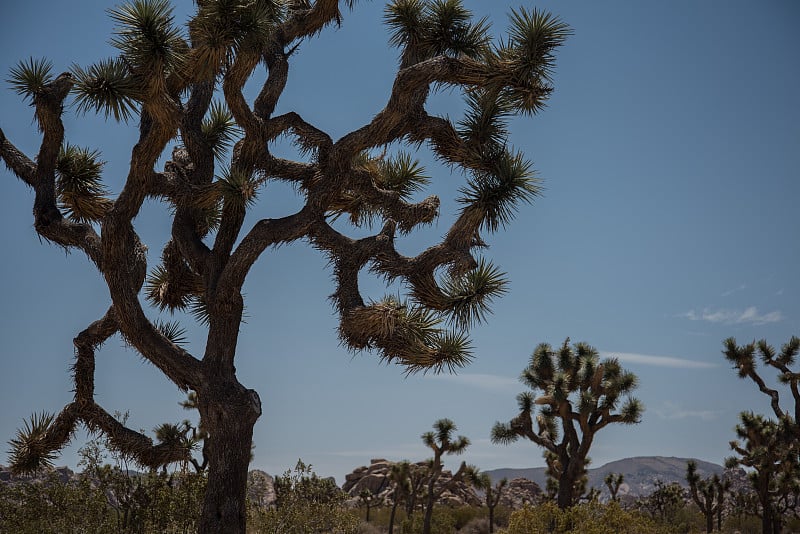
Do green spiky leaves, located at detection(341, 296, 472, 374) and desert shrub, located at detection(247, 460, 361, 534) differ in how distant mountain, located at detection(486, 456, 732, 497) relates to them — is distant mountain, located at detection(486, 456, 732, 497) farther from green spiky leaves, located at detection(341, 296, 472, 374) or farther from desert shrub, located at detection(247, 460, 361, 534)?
green spiky leaves, located at detection(341, 296, 472, 374)

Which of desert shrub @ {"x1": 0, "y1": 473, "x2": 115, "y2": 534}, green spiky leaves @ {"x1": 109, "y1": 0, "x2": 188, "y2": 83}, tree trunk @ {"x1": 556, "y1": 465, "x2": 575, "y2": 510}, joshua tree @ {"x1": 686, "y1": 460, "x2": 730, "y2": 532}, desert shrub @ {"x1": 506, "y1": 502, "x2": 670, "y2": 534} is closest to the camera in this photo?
green spiky leaves @ {"x1": 109, "y1": 0, "x2": 188, "y2": 83}

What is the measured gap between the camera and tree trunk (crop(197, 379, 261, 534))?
7.04 meters

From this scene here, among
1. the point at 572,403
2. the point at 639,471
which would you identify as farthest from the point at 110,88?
the point at 639,471

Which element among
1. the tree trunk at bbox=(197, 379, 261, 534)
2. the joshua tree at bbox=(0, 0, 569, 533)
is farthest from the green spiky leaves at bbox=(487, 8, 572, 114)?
the tree trunk at bbox=(197, 379, 261, 534)

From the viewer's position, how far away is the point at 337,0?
912 cm

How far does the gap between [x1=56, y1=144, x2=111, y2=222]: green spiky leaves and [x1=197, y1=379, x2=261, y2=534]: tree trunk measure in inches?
128

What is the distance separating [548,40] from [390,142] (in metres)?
2.19

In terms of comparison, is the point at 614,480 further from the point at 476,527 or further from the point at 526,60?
the point at 526,60

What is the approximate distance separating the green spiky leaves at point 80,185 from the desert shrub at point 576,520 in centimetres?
726

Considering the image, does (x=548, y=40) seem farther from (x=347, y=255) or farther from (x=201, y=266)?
(x=201, y=266)

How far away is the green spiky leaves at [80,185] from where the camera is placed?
8.94 meters

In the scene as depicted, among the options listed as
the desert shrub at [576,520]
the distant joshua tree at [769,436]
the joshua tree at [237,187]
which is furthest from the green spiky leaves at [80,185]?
the distant joshua tree at [769,436]

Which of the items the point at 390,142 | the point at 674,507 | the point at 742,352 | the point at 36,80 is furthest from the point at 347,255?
the point at 674,507

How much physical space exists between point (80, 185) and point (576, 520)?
8.18 m
